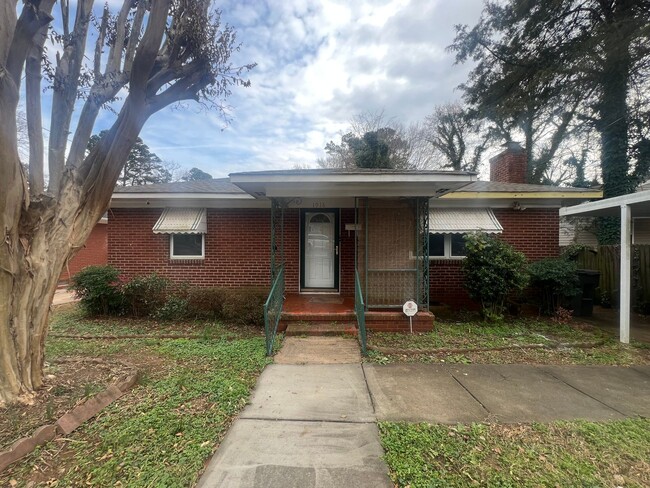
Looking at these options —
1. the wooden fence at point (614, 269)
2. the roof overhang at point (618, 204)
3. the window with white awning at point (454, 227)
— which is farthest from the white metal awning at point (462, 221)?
the wooden fence at point (614, 269)

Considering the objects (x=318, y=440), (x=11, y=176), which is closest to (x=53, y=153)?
(x=11, y=176)

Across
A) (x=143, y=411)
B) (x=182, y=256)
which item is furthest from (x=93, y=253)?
(x=143, y=411)

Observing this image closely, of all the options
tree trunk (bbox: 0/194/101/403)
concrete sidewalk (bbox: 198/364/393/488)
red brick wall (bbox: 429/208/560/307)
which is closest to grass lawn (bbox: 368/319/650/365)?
concrete sidewalk (bbox: 198/364/393/488)

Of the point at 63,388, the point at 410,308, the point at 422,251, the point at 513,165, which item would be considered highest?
the point at 513,165

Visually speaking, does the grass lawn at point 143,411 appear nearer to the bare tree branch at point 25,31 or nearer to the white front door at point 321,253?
the white front door at point 321,253

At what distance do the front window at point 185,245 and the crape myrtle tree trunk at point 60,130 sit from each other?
428cm

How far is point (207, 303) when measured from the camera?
6.80 metres

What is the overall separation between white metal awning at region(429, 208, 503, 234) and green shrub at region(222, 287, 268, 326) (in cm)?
420

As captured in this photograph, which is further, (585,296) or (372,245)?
(585,296)

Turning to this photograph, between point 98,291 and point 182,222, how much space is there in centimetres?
230

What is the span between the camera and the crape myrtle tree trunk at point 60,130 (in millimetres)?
2953

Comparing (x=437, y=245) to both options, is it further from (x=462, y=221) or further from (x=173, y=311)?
(x=173, y=311)

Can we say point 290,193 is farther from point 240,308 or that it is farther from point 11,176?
point 11,176

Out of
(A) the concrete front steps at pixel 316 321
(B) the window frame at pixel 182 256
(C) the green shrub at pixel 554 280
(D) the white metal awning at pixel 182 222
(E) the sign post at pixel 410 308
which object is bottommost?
(A) the concrete front steps at pixel 316 321
